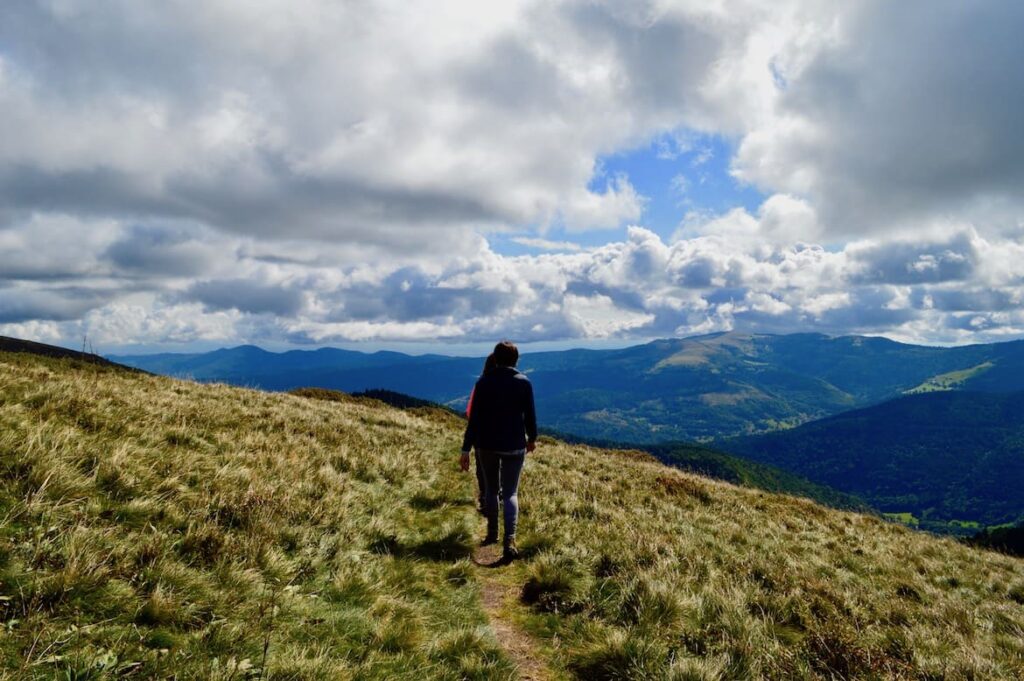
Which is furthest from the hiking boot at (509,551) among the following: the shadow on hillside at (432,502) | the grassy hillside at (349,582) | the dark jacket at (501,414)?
the shadow on hillside at (432,502)

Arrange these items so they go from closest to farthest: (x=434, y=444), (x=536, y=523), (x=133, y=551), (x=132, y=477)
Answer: (x=133, y=551) → (x=132, y=477) → (x=536, y=523) → (x=434, y=444)

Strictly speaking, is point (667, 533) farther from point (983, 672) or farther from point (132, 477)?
point (132, 477)

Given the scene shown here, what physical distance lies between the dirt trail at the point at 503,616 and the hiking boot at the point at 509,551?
0.48ft

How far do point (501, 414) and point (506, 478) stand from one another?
1146mm

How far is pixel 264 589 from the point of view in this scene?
5176mm

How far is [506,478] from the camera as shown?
29.0 feet

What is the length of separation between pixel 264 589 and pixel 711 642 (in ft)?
16.4

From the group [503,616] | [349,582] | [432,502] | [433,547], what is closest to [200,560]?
[349,582]

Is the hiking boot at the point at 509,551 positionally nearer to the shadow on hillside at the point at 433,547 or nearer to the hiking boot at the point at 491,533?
the shadow on hillside at the point at 433,547

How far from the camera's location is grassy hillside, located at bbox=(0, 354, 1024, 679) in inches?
164

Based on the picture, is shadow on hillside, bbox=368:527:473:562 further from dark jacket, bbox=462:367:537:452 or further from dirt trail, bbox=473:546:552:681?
dark jacket, bbox=462:367:537:452

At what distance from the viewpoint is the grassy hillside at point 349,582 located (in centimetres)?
416

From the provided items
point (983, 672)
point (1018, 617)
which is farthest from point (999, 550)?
point (983, 672)

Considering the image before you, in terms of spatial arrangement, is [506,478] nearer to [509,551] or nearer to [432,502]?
[509,551]
